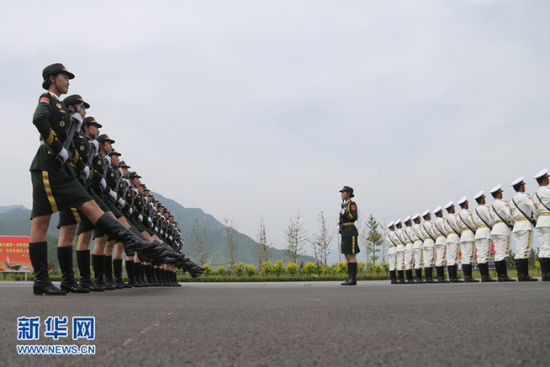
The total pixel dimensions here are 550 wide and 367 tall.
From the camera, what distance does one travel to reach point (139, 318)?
2.55 meters

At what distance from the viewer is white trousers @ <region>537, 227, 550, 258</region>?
863 cm

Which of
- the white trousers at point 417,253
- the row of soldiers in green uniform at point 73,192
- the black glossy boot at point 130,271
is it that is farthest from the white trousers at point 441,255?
the row of soldiers in green uniform at point 73,192

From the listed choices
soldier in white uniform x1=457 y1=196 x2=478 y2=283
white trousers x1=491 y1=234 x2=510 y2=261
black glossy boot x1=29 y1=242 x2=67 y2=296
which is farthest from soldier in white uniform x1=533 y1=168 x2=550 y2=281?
black glossy boot x1=29 y1=242 x2=67 y2=296

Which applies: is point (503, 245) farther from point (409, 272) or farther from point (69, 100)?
point (69, 100)

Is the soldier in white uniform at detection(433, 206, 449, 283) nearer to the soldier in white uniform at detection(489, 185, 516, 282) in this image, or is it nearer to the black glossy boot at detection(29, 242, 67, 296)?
the soldier in white uniform at detection(489, 185, 516, 282)

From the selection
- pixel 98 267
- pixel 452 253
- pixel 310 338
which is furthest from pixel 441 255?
pixel 310 338

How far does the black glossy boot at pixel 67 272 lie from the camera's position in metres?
5.57

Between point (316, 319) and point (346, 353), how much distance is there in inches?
39.5

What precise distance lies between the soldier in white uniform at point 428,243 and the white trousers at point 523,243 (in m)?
4.06

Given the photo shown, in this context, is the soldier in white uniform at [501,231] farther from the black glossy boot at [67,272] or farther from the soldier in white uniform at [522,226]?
the black glossy boot at [67,272]

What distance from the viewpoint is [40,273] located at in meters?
4.77

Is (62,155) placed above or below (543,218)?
above

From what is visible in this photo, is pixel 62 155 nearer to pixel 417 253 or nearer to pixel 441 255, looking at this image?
pixel 441 255

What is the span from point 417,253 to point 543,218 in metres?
5.81
